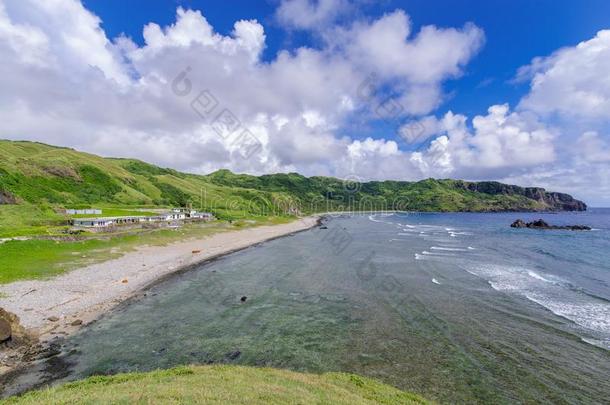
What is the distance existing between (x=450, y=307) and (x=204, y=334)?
25.7 meters

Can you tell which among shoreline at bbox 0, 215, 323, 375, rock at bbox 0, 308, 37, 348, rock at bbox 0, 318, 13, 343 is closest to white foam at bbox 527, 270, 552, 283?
shoreline at bbox 0, 215, 323, 375

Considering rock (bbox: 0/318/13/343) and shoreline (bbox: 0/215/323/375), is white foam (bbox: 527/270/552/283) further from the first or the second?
rock (bbox: 0/318/13/343)

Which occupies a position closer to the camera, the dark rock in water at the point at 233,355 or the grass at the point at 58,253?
the dark rock in water at the point at 233,355

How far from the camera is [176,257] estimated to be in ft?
204

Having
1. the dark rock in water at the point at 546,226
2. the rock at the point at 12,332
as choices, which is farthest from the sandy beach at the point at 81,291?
the dark rock in water at the point at 546,226

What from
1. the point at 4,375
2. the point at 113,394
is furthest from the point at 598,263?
the point at 4,375

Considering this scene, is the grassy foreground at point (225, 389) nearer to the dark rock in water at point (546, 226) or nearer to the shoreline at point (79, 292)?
the shoreline at point (79, 292)

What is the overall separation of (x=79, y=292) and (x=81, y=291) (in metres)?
0.41

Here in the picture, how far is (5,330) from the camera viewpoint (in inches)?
911

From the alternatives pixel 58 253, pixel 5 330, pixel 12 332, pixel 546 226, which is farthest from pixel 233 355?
pixel 546 226

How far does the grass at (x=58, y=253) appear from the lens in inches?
1614

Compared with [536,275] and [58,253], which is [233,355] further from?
[536,275]

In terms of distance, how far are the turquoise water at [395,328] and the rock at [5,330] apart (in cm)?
408

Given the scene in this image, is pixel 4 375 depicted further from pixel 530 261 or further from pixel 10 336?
pixel 530 261
